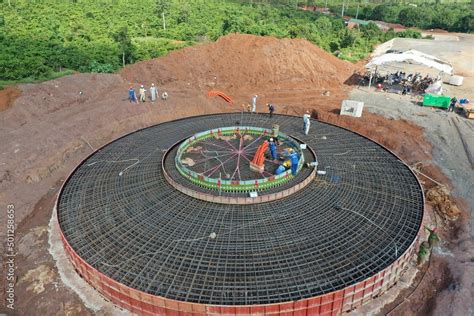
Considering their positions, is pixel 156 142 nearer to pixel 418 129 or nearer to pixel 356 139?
pixel 356 139

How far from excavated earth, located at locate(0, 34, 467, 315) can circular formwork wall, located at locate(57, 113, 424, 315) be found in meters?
1.90

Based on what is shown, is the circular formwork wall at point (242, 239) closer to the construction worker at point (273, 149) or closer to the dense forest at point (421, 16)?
the construction worker at point (273, 149)

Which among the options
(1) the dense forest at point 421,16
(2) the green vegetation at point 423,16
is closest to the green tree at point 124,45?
(1) the dense forest at point 421,16

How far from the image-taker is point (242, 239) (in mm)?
13812

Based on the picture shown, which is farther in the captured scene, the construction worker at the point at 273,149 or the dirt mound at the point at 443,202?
the construction worker at the point at 273,149

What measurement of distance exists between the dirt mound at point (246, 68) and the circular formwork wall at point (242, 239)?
18.9m

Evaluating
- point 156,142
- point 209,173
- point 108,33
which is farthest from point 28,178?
point 108,33

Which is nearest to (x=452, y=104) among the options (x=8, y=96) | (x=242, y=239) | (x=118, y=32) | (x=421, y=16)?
(x=242, y=239)

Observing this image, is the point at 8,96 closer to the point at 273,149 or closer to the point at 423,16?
the point at 273,149

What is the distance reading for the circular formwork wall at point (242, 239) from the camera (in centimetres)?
1186

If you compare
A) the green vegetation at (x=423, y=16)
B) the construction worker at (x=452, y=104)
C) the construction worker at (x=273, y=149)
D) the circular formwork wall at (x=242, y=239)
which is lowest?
the circular formwork wall at (x=242, y=239)

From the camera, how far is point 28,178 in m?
20.9

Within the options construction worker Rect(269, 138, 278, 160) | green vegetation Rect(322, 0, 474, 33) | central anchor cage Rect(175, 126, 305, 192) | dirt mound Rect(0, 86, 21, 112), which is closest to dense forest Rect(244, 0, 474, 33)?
green vegetation Rect(322, 0, 474, 33)

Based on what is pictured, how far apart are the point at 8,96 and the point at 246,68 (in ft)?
72.1
